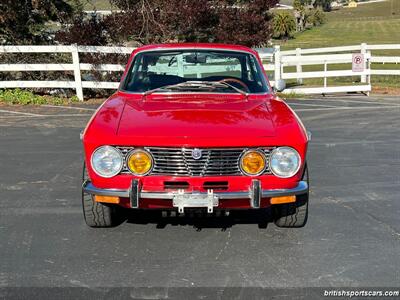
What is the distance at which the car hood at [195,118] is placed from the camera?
4.02 metres

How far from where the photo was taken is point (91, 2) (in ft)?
51.8

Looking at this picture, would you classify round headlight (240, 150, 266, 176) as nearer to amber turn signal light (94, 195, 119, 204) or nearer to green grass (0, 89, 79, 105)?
amber turn signal light (94, 195, 119, 204)

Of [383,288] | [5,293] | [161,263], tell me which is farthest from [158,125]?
[383,288]

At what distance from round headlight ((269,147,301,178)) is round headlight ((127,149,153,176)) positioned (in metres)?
0.96

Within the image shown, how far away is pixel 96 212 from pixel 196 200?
1079 mm

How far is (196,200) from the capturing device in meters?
3.92

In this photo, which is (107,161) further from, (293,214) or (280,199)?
(293,214)

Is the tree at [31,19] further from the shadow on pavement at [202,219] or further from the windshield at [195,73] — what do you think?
the shadow on pavement at [202,219]

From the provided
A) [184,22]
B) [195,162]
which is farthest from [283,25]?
[195,162]

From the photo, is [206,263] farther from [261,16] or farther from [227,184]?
[261,16]

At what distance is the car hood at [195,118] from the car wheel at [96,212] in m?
0.68

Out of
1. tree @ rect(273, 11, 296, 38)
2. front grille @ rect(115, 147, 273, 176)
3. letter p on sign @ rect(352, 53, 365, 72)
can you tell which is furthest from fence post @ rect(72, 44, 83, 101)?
tree @ rect(273, 11, 296, 38)

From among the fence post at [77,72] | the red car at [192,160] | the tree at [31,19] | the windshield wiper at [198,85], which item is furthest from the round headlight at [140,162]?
the tree at [31,19]

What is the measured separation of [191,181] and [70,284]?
1166 mm
